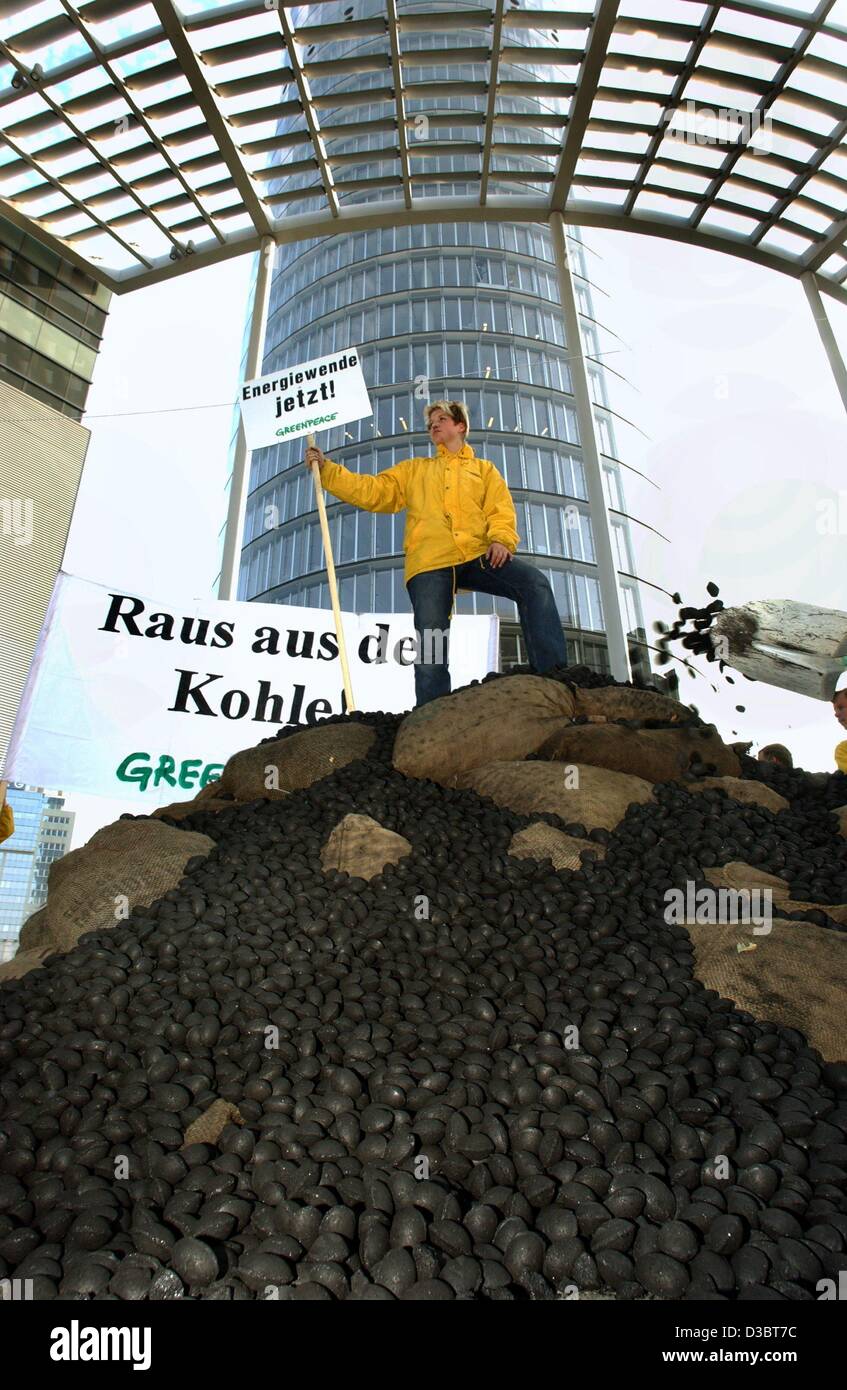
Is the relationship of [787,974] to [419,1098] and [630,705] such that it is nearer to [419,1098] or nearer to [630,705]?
[419,1098]

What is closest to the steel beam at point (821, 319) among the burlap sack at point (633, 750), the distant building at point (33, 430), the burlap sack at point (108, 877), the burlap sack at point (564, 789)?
the burlap sack at point (633, 750)

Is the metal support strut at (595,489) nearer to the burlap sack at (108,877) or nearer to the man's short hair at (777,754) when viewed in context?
the man's short hair at (777,754)

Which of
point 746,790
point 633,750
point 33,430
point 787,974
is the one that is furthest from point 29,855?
point 33,430

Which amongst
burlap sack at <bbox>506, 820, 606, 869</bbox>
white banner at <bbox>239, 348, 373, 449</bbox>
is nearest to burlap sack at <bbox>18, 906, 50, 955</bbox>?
burlap sack at <bbox>506, 820, 606, 869</bbox>

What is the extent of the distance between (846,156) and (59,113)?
9.03 meters

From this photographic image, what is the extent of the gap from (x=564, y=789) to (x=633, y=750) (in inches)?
28.5

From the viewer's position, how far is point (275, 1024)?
2568 mm

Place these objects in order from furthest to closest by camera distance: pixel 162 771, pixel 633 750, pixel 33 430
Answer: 1. pixel 33 430
2. pixel 162 771
3. pixel 633 750

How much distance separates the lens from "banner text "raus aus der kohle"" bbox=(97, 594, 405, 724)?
7.29 m

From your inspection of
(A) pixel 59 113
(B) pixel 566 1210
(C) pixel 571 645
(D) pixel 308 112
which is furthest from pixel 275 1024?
(C) pixel 571 645

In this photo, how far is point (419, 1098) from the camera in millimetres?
→ 2203

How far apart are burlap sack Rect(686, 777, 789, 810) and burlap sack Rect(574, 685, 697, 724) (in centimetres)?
68
